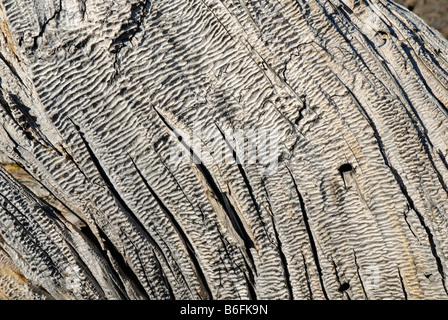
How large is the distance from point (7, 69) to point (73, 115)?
0.29 m

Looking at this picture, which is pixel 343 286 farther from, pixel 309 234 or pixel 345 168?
pixel 345 168

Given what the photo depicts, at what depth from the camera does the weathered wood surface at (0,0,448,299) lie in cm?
134

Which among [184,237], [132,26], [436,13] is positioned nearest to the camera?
[132,26]

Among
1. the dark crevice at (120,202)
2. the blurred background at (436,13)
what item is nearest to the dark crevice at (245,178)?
the dark crevice at (120,202)

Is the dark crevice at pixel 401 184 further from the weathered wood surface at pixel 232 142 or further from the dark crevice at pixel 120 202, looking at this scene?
the dark crevice at pixel 120 202

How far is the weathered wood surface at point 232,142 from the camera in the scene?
1339 millimetres

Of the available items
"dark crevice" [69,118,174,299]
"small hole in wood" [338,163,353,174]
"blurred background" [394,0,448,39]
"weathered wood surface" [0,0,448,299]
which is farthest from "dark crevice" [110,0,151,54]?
"blurred background" [394,0,448,39]

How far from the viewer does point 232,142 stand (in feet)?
4.45

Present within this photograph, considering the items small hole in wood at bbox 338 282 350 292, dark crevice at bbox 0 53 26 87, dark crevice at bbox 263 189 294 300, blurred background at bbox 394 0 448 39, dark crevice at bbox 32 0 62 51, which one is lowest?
small hole in wood at bbox 338 282 350 292

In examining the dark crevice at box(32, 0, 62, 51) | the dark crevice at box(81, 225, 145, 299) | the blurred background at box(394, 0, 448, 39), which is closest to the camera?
the dark crevice at box(32, 0, 62, 51)

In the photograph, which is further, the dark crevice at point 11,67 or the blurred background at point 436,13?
the blurred background at point 436,13

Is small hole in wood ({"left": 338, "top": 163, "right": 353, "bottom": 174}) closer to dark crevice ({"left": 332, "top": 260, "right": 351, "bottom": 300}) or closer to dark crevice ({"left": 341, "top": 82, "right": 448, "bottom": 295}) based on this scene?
dark crevice ({"left": 341, "top": 82, "right": 448, "bottom": 295})

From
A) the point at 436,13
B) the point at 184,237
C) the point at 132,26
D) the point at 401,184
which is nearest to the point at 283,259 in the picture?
the point at 184,237

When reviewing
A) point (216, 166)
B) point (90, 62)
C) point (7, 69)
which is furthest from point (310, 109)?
point (7, 69)
